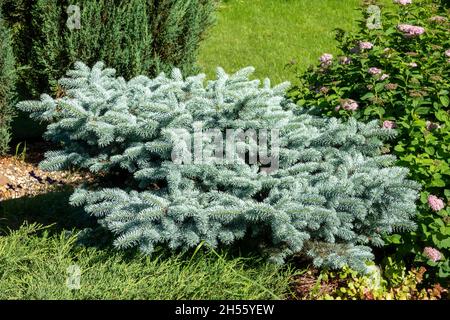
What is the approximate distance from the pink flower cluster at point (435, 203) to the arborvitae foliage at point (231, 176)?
0.08 metres

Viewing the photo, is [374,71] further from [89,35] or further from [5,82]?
[5,82]

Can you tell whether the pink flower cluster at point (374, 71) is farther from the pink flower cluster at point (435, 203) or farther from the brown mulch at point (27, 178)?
the brown mulch at point (27, 178)

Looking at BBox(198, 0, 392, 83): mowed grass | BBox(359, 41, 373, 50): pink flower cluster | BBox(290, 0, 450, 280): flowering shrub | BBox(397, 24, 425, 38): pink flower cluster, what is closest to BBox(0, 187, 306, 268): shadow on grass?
BBox(290, 0, 450, 280): flowering shrub

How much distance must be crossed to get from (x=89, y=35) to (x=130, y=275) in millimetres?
2607

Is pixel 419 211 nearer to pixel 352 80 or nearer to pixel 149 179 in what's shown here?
pixel 352 80

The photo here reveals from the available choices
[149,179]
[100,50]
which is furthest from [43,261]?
[100,50]

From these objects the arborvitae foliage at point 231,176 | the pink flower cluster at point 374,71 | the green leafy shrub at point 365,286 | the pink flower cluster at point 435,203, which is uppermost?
the pink flower cluster at point 374,71

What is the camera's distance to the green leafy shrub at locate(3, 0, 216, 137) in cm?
559

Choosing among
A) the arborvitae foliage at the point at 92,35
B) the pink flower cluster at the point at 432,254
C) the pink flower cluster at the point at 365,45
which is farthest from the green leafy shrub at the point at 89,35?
the pink flower cluster at the point at 432,254

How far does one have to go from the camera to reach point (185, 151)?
147 inches

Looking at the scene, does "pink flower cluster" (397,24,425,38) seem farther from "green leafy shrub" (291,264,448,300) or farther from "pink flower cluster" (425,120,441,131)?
"green leafy shrub" (291,264,448,300)

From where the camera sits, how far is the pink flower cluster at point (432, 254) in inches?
144

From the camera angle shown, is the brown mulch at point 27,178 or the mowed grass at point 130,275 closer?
the mowed grass at point 130,275

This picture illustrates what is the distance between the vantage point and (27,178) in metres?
5.64
